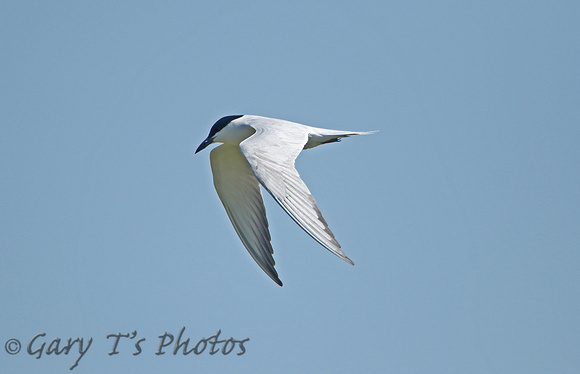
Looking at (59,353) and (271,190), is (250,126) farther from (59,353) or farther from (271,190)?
(59,353)

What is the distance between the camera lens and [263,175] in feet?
29.6

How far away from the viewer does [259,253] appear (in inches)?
433

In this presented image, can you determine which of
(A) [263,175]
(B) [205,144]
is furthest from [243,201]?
(A) [263,175]

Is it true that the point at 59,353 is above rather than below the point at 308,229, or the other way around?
below

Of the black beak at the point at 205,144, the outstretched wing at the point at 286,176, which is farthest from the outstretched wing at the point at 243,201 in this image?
the outstretched wing at the point at 286,176

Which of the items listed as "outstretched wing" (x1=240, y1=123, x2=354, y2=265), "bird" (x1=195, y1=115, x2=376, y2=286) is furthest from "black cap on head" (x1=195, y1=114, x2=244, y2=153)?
"outstretched wing" (x1=240, y1=123, x2=354, y2=265)

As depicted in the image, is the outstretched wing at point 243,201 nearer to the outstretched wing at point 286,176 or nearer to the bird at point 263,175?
the bird at point 263,175

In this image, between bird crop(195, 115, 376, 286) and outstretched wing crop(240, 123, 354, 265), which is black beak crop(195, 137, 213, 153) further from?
outstretched wing crop(240, 123, 354, 265)

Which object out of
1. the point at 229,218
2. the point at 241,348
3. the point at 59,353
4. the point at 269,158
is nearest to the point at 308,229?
the point at 269,158

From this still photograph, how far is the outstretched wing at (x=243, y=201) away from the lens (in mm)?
11016

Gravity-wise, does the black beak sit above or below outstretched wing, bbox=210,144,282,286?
above

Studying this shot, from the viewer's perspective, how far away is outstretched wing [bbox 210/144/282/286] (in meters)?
11.0

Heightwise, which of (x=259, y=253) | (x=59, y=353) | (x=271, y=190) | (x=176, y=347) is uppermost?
(x=271, y=190)

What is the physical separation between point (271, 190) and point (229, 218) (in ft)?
9.59
